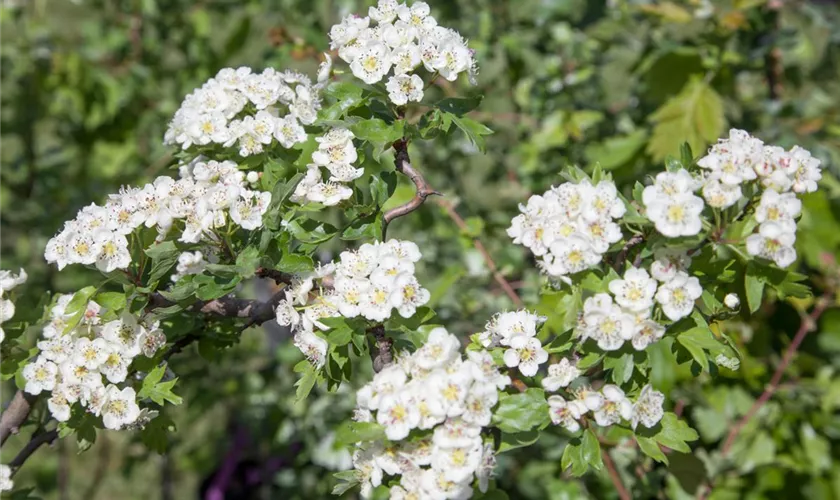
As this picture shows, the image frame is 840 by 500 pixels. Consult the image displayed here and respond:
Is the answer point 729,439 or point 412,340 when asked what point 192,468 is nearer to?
point 729,439

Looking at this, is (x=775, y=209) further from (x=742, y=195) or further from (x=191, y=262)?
(x=191, y=262)

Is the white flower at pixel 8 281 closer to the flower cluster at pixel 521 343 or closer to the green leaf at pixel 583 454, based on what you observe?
the flower cluster at pixel 521 343

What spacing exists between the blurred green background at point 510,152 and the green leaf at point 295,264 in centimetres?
60

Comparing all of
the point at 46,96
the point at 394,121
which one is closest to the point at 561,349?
the point at 394,121

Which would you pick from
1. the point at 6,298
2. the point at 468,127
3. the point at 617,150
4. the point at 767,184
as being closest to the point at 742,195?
the point at 767,184

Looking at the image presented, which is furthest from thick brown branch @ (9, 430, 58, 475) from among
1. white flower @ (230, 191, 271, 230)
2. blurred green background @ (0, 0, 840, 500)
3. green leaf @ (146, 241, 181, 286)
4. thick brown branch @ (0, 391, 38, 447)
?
blurred green background @ (0, 0, 840, 500)

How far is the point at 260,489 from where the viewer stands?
2871 mm

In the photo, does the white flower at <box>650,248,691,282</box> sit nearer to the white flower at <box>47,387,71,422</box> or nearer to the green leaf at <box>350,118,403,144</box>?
the green leaf at <box>350,118,403,144</box>

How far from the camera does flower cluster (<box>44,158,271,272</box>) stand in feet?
3.89

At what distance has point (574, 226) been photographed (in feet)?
3.63

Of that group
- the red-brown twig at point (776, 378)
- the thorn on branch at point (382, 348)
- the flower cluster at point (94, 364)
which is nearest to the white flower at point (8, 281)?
the flower cluster at point (94, 364)

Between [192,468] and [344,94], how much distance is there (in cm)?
209

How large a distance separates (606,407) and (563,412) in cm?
6

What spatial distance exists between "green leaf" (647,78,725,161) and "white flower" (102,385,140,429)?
57.2 inches
